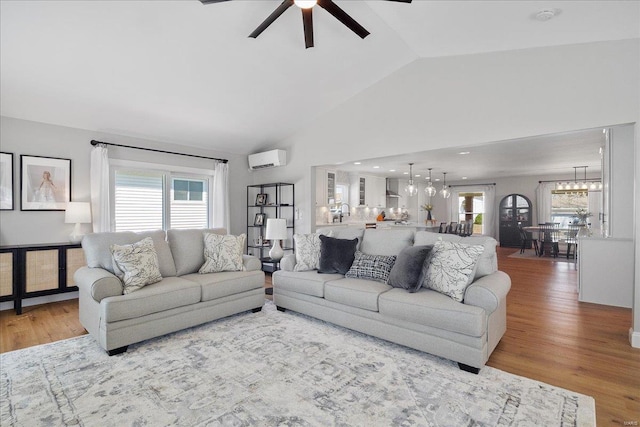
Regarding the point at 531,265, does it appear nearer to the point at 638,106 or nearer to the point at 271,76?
the point at 638,106

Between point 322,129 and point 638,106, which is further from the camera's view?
point 322,129

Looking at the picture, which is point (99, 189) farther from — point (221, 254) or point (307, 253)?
point (307, 253)

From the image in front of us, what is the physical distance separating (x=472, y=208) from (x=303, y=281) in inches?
391

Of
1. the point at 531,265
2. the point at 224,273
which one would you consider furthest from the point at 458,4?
the point at 531,265

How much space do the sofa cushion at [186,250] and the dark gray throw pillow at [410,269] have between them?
94.7 inches

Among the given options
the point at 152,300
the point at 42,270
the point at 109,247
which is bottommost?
the point at 152,300

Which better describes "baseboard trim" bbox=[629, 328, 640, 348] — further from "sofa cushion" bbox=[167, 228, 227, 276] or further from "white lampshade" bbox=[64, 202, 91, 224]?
"white lampshade" bbox=[64, 202, 91, 224]

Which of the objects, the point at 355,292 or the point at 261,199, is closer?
the point at 355,292

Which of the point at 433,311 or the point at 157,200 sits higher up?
the point at 157,200

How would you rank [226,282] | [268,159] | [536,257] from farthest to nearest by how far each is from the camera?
[536,257] < [268,159] < [226,282]

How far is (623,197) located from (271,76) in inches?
183

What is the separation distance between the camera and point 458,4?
304cm

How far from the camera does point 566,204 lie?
10047mm

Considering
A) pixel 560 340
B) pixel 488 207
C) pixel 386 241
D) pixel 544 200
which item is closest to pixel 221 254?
pixel 386 241
